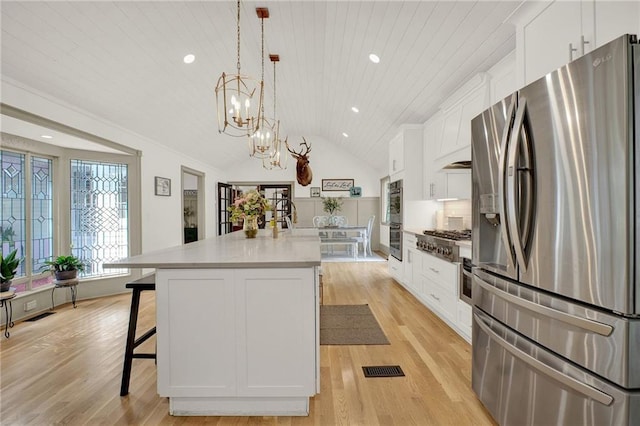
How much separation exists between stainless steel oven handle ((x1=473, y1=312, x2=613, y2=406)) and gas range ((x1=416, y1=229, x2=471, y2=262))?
1.32m

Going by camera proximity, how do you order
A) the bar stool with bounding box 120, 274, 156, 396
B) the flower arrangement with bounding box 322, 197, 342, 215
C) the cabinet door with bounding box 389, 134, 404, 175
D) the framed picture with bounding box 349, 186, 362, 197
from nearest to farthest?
the bar stool with bounding box 120, 274, 156, 396 → the cabinet door with bounding box 389, 134, 404, 175 → the flower arrangement with bounding box 322, 197, 342, 215 → the framed picture with bounding box 349, 186, 362, 197

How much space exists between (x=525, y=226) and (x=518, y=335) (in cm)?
52

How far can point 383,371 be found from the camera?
8.04 ft

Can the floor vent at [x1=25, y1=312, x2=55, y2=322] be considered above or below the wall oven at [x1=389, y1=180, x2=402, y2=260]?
below

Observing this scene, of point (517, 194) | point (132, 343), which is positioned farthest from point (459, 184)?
point (132, 343)

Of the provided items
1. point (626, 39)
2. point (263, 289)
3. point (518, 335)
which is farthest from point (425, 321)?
point (626, 39)

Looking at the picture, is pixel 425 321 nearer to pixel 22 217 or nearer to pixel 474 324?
pixel 474 324

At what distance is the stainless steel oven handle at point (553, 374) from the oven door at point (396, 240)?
3.26 meters

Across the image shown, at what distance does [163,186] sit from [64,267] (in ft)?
6.76

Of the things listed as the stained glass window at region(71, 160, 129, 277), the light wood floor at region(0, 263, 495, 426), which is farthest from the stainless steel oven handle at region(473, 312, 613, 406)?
the stained glass window at region(71, 160, 129, 277)

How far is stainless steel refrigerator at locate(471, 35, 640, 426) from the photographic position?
1104mm

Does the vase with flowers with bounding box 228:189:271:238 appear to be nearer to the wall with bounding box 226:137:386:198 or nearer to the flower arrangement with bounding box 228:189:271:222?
the flower arrangement with bounding box 228:189:271:222

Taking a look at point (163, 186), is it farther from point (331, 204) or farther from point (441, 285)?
point (441, 285)

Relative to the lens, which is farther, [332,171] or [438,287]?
[332,171]
